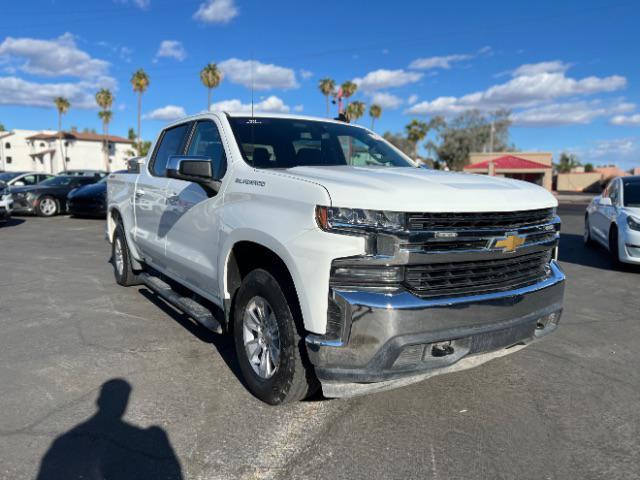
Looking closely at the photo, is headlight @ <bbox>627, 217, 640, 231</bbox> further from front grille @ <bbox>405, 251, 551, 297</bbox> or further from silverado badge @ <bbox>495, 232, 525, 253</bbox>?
silverado badge @ <bbox>495, 232, 525, 253</bbox>

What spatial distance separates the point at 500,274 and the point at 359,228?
99cm

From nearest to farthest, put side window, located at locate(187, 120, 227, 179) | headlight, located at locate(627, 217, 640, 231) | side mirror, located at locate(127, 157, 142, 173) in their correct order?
side window, located at locate(187, 120, 227, 179)
side mirror, located at locate(127, 157, 142, 173)
headlight, located at locate(627, 217, 640, 231)

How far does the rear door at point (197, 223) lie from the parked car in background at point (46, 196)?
1470cm

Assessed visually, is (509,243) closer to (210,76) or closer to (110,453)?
(110,453)

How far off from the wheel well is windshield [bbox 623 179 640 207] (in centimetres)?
728

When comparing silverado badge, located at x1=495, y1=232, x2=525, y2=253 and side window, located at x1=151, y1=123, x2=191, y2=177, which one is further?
side window, located at x1=151, y1=123, x2=191, y2=177

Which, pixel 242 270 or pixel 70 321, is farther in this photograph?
pixel 70 321

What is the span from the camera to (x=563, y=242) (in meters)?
11.9

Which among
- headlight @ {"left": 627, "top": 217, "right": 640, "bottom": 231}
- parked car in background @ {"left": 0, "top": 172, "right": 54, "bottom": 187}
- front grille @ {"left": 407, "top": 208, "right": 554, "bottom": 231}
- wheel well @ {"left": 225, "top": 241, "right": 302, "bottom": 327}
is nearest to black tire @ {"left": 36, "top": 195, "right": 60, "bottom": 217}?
parked car in background @ {"left": 0, "top": 172, "right": 54, "bottom": 187}

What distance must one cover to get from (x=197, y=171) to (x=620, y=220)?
7184mm

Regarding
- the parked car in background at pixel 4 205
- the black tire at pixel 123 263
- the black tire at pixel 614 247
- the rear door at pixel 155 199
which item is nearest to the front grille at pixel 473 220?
the rear door at pixel 155 199

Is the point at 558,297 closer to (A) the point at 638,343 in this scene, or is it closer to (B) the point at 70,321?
(A) the point at 638,343

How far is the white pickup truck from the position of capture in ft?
8.97

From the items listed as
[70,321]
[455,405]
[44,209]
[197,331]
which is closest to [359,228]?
[455,405]
